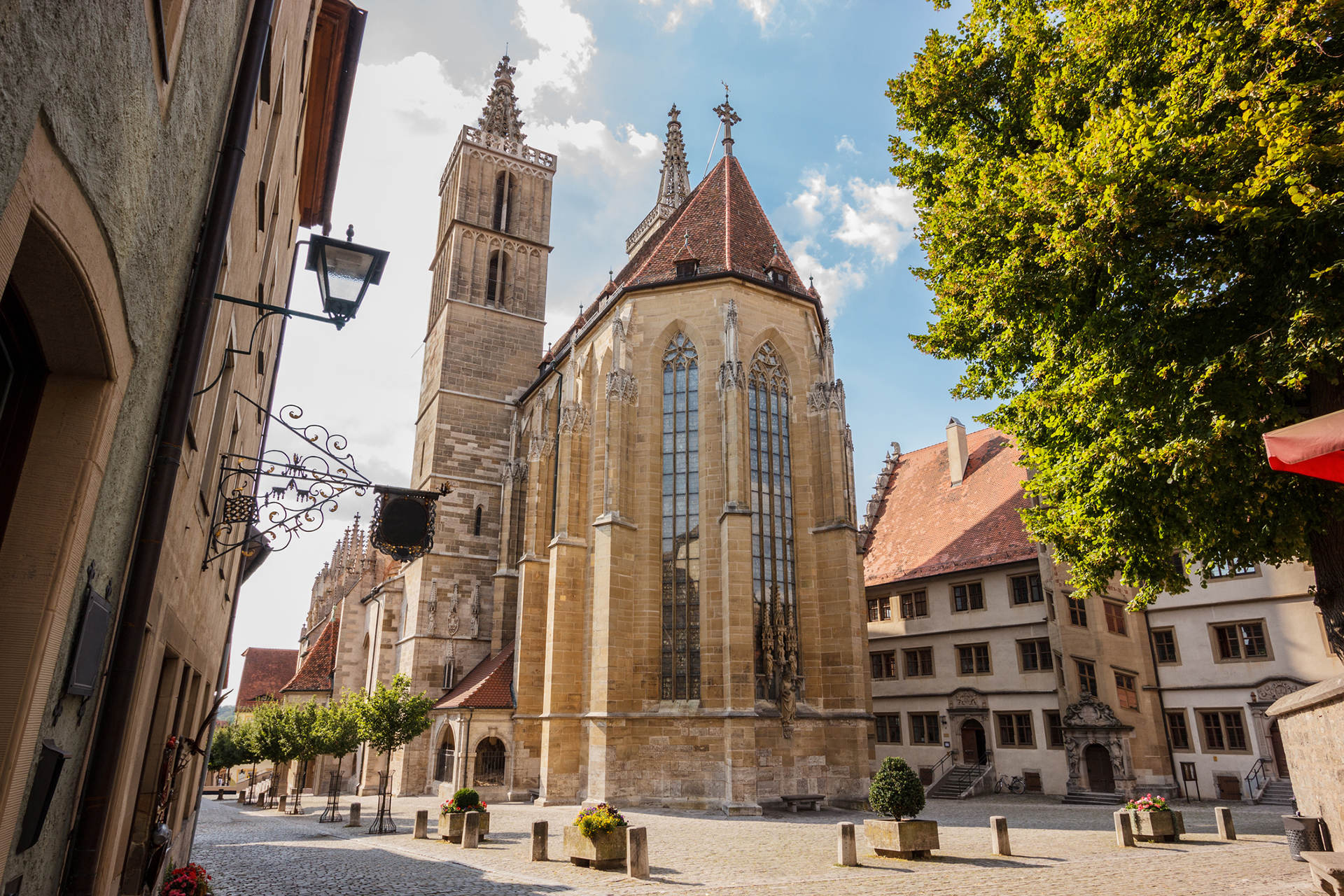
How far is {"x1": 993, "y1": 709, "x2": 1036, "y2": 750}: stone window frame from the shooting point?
26062mm

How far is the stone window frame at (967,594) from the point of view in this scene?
1120 inches

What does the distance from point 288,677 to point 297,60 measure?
189ft

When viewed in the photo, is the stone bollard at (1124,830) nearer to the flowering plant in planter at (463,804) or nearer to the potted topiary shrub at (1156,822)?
the potted topiary shrub at (1156,822)

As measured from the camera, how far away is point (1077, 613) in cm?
2636

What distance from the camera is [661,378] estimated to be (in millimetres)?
24578

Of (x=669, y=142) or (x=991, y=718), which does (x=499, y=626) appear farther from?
(x=669, y=142)

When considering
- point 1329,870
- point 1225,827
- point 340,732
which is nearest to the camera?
point 1329,870

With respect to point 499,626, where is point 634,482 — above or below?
above

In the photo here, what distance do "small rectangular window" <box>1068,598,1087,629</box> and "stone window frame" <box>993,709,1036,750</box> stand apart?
3.28 m

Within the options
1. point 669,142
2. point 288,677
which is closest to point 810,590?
point 669,142

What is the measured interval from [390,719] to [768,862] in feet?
42.1

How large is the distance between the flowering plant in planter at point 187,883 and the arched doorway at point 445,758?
20623 mm

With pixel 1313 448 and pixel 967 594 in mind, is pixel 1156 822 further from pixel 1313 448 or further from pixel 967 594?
pixel 967 594

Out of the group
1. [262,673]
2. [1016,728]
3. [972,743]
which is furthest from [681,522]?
[262,673]
